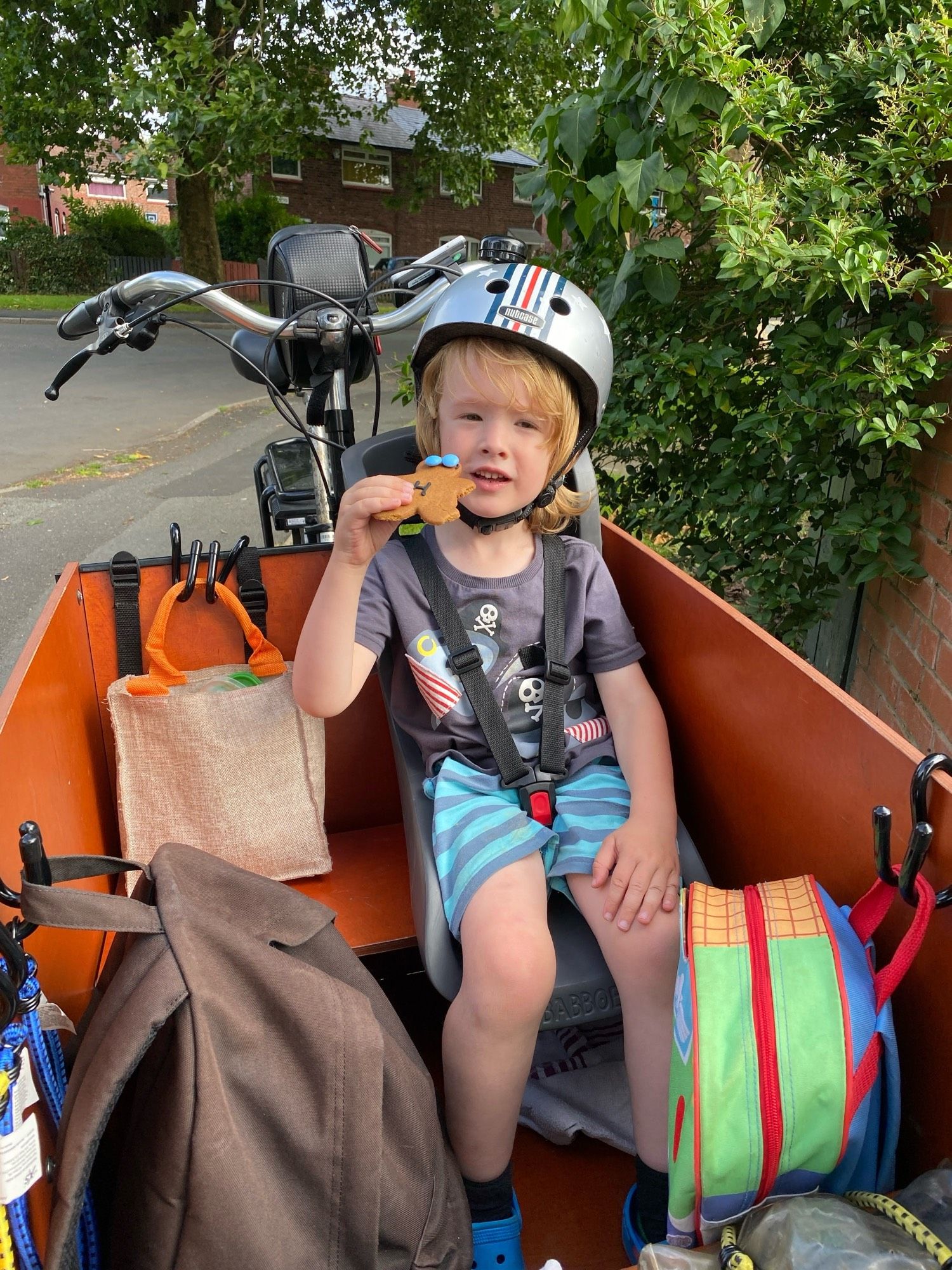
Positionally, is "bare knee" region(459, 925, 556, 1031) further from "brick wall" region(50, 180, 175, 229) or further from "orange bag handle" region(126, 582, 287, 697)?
"brick wall" region(50, 180, 175, 229)

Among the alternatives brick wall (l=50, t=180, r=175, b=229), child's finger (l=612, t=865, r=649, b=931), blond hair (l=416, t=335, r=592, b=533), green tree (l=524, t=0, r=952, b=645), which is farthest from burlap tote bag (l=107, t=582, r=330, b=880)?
brick wall (l=50, t=180, r=175, b=229)

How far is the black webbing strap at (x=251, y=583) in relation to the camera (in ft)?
6.62

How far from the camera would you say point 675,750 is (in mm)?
1943

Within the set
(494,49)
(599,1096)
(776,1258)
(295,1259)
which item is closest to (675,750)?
(599,1096)

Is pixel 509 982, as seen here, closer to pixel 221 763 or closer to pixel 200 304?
pixel 221 763

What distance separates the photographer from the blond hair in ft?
5.75

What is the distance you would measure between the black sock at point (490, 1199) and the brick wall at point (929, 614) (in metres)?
1.66

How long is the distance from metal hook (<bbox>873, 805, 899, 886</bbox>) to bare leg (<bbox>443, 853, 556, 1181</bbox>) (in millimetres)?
569

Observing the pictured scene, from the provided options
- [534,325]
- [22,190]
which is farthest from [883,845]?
[22,190]

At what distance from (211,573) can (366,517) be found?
0.59 meters

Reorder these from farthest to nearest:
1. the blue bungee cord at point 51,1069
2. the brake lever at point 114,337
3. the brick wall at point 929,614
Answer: the brick wall at point 929,614
the brake lever at point 114,337
the blue bungee cord at point 51,1069

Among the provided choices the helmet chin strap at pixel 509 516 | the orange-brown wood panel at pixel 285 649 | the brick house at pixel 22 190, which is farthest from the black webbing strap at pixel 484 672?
the brick house at pixel 22 190

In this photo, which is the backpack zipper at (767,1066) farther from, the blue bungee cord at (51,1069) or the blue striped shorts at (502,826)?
the blue bungee cord at (51,1069)

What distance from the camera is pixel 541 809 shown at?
1.74 m
